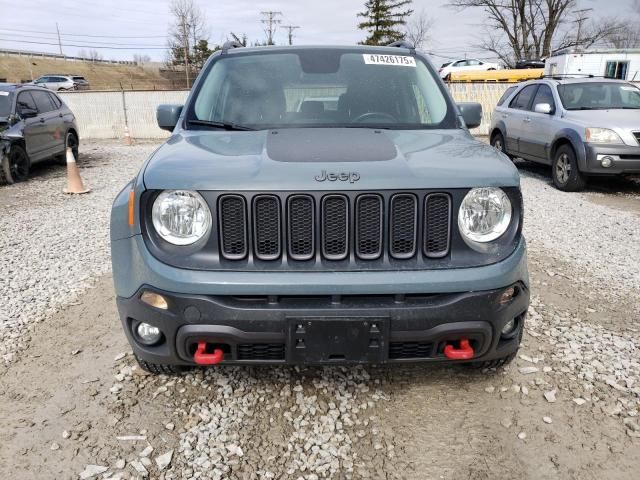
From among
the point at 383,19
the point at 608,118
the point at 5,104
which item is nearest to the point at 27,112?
the point at 5,104

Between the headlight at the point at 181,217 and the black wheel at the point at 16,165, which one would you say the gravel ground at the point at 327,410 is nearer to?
the headlight at the point at 181,217

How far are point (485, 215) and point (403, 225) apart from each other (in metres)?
0.40

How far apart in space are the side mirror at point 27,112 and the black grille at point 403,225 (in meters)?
9.72

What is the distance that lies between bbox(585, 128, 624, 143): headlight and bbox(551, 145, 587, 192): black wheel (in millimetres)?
393

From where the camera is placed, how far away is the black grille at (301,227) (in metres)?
2.18

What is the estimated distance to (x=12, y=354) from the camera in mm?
3293

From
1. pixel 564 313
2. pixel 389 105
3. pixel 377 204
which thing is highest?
pixel 389 105

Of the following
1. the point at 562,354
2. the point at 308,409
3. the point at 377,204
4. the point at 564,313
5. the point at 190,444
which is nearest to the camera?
the point at 377,204

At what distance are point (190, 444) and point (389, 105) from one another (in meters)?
2.34

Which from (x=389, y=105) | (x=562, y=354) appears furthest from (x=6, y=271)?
(x=562, y=354)

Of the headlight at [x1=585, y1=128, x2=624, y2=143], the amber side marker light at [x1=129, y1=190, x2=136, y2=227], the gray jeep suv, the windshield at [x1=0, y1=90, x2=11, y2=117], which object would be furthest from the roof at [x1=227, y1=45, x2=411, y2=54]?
the windshield at [x1=0, y1=90, x2=11, y2=117]

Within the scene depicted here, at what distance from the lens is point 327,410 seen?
2.67 meters

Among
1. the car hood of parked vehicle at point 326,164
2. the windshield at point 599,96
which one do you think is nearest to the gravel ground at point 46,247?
the car hood of parked vehicle at point 326,164

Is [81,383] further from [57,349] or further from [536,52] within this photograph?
[536,52]
